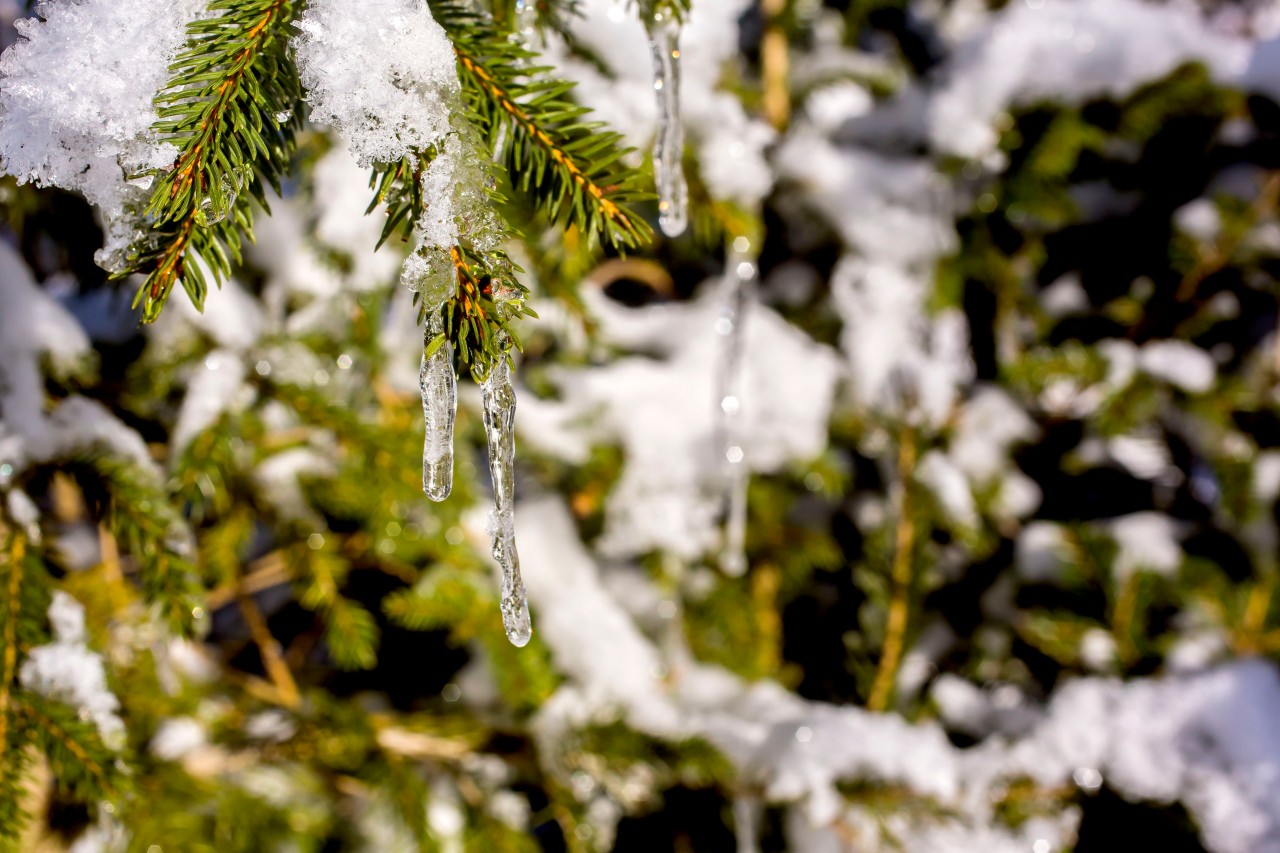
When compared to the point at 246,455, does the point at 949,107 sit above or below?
above

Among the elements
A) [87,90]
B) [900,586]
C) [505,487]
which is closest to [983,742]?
[900,586]

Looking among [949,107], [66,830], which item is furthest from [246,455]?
[949,107]

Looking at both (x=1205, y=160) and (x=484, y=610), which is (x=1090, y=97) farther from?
(x=484, y=610)

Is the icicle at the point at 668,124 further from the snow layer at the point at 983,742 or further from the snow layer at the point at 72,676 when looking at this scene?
the snow layer at the point at 983,742

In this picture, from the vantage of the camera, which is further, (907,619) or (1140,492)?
(1140,492)

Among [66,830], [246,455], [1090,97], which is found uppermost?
[1090,97]

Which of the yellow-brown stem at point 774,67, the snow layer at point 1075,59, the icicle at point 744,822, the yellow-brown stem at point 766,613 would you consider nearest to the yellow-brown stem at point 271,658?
the icicle at point 744,822

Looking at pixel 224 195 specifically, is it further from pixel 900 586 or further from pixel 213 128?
pixel 900 586
